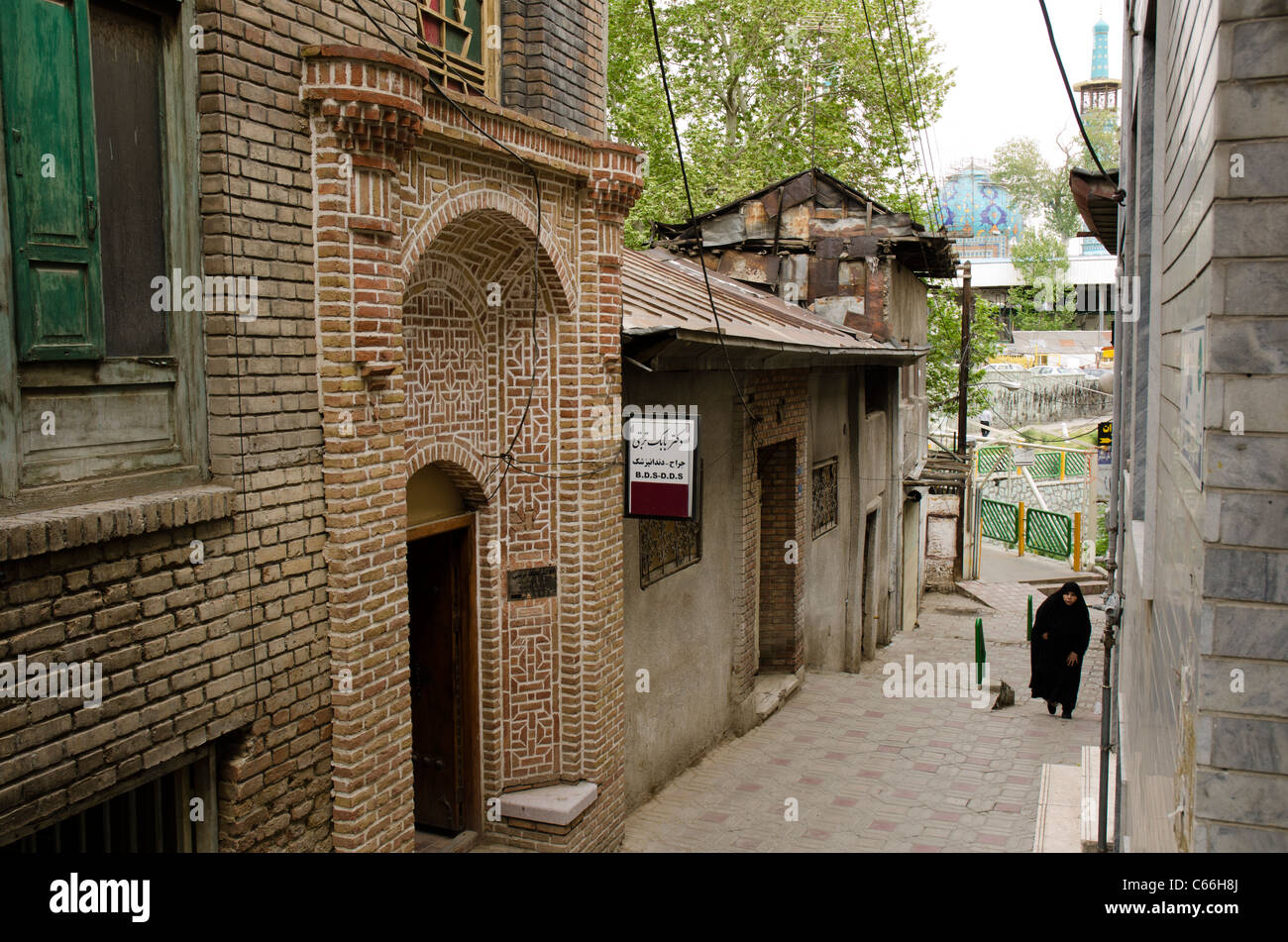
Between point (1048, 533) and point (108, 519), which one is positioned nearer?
point (108, 519)

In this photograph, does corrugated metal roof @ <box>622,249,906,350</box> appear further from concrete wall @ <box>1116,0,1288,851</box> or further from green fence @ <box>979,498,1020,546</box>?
green fence @ <box>979,498,1020,546</box>

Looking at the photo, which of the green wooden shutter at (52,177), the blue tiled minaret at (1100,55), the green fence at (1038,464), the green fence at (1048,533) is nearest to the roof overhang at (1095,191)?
the green wooden shutter at (52,177)

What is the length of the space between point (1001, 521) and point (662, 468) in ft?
82.2

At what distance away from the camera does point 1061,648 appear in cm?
1261

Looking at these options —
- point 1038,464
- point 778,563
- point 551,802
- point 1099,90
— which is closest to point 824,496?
point 778,563

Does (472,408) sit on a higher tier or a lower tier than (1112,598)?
higher

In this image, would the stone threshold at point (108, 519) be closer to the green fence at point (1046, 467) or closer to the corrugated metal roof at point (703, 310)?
the corrugated metal roof at point (703, 310)

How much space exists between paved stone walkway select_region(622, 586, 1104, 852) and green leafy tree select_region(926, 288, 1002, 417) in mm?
14376

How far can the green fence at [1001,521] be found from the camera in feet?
98.3

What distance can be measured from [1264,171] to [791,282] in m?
14.5

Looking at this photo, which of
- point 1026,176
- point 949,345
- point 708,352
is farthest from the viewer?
point 1026,176

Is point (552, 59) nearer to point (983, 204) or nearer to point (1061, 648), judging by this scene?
point (1061, 648)
